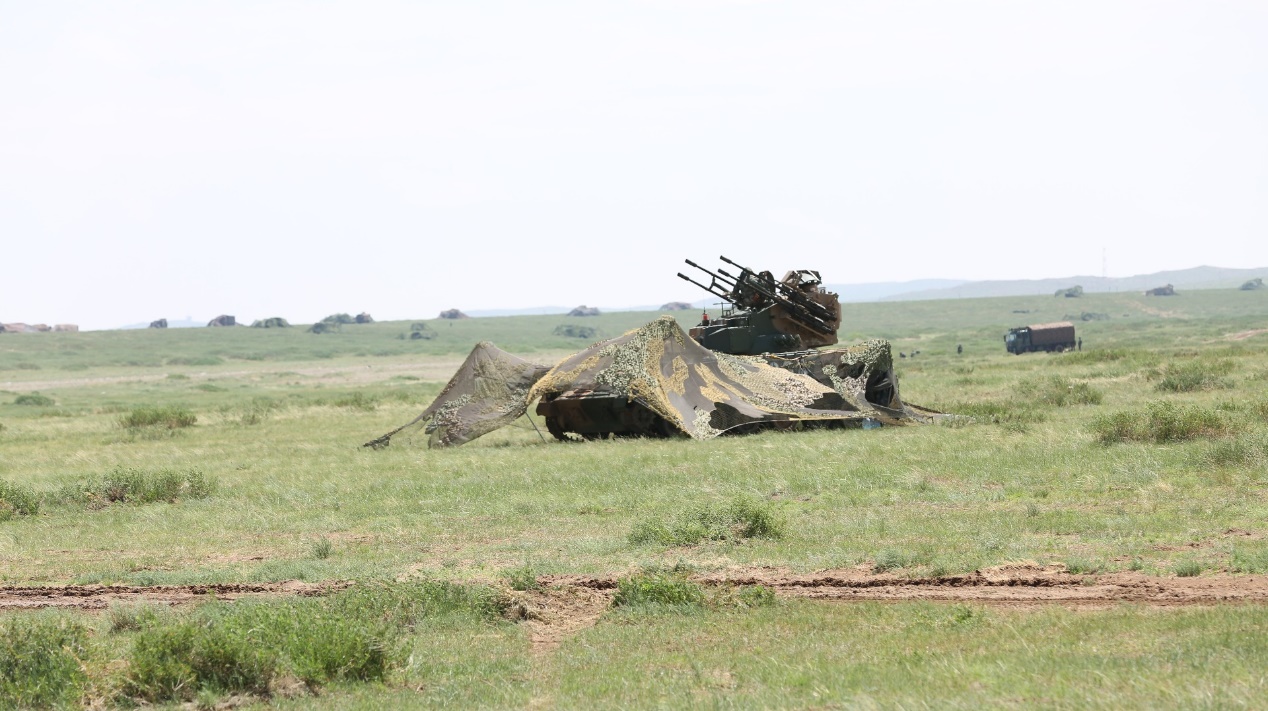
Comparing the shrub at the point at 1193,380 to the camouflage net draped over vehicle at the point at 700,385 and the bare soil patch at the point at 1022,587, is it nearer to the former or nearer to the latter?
the camouflage net draped over vehicle at the point at 700,385

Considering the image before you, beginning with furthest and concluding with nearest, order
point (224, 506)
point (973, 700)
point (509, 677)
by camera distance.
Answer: point (224, 506)
point (509, 677)
point (973, 700)

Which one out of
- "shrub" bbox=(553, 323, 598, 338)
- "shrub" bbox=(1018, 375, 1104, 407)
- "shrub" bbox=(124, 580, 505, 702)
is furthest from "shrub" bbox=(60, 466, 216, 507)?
"shrub" bbox=(553, 323, 598, 338)

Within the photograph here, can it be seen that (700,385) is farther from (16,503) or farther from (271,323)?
(271,323)

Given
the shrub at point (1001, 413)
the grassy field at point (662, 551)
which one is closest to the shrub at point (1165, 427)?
the grassy field at point (662, 551)

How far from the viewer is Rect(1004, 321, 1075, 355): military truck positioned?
64.0m

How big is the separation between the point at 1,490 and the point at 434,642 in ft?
37.2

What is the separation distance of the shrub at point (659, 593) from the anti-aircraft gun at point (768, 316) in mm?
18065

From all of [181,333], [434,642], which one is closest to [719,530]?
[434,642]

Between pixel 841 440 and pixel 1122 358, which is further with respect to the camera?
pixel 1122 358

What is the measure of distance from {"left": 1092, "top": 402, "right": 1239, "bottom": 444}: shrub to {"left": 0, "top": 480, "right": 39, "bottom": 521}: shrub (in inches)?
600

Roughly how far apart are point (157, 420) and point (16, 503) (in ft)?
58.0

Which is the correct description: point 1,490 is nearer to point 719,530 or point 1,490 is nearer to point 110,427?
point 719,530

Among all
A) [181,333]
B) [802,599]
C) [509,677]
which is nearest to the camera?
[509,677]

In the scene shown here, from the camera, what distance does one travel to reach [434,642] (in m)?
9.86
